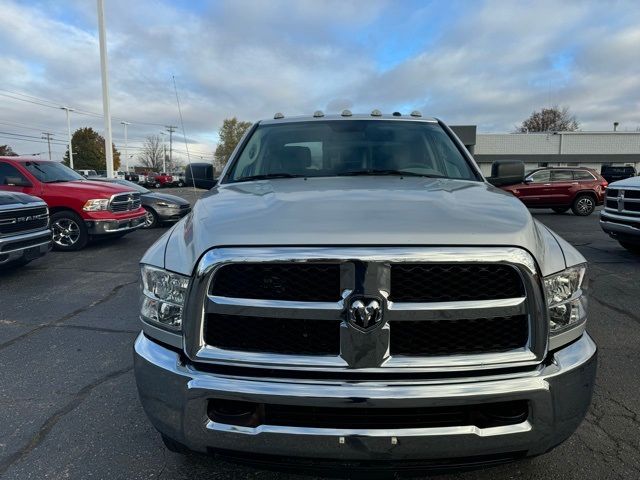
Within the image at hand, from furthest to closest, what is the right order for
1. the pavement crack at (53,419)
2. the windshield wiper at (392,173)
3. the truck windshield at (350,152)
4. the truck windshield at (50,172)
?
the truck windshield at (50,172) → the truck windshield at (350,152) → the windshield wiper at (392,173) → the pavement crack at (53,419)

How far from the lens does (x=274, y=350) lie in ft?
Result: 5.99

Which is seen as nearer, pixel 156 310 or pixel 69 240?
pixel 156 310

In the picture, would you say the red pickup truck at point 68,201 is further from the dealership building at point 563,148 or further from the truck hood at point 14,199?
the dealership building at point 563,148

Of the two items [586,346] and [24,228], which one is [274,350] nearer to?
[586,346]

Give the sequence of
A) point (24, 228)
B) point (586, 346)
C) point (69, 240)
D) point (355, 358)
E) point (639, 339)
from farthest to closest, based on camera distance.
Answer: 1. point (69, 240)
2. point (24, 228)
3. point (639, 339)
4. point (586, 346)
5. point (355, 358)

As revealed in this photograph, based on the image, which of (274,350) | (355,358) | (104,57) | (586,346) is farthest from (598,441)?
(104,57)

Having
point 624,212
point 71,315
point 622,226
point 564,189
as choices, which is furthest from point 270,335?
point 564,189

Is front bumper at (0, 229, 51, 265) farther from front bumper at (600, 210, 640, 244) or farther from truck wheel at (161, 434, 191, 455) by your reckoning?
front bumper at (600, 210, 640, 244)

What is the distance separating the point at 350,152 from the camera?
134 inches

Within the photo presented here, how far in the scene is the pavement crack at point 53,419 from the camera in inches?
100.0

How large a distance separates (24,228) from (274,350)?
21.5ft

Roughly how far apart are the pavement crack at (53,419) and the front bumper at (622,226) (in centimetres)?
761

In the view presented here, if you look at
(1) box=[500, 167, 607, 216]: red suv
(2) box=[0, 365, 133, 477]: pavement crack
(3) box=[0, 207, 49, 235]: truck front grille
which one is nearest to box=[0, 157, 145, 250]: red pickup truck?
(3) box=[0, 207, 49, 235]: truck front grille

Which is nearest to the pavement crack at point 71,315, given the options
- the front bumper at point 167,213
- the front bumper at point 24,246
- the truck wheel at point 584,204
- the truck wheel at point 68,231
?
the front bumper at point 24,246
